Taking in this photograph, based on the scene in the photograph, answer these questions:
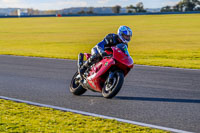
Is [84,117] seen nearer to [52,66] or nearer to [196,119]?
[196,119]

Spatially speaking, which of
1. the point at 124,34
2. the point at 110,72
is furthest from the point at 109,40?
the point at 110,72

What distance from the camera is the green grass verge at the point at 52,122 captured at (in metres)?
5.46

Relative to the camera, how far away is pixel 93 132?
530cm

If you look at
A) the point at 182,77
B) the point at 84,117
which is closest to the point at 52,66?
the point at 182,77

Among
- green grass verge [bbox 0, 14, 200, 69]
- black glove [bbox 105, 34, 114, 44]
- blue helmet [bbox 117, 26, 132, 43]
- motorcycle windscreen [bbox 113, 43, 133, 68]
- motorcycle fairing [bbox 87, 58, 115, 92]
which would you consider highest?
blue helmet [bbox 117, 26, 132, 43]

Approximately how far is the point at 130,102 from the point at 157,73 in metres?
4.49

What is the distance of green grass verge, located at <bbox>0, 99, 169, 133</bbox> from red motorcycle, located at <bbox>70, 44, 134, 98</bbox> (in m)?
1.29

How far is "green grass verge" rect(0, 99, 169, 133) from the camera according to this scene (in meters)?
5.46

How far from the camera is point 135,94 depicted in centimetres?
845

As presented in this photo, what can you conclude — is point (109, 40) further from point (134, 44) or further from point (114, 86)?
point (134, 44)

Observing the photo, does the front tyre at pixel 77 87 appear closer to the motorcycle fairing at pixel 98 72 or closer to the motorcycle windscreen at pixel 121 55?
the motorcycle fairing at pixel 98 72

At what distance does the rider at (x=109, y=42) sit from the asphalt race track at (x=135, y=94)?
941 mm

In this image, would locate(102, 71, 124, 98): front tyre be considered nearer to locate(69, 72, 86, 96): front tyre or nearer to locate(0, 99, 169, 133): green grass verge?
locate(69, 72, 86, 96): front tyre

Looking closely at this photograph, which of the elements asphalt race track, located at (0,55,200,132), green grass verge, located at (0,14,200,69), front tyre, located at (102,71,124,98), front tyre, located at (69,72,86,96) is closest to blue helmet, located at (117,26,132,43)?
front tyre, located at (102,71,124,98)
